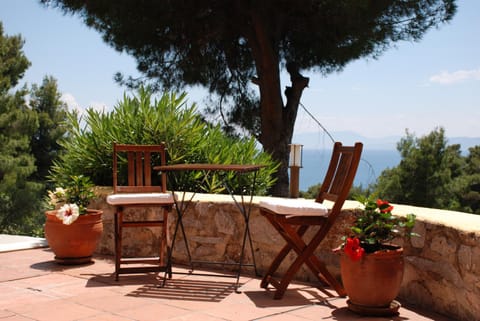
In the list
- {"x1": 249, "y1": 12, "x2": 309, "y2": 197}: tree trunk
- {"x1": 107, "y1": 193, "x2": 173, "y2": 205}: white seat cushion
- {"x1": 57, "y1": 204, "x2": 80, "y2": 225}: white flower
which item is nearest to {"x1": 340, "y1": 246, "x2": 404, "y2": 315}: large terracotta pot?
{"x1": 107, "y1": 193, "x2": 173, "y2": 205}: white seat cushion

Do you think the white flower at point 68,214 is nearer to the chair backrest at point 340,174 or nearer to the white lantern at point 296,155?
the chair backrest at point 340,174

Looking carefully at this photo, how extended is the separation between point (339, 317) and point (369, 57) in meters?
7.73

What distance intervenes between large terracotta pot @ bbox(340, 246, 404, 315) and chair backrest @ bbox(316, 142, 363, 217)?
414 mm

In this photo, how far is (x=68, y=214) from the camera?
432cm

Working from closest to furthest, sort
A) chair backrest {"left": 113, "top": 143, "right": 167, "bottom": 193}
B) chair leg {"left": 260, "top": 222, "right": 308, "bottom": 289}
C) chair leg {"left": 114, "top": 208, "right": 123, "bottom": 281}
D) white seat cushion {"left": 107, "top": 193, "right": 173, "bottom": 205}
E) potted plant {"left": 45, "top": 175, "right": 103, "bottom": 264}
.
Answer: chair leg {"left": 260, "top": 222, "right": 308, "bottom": 289}
white seat cushion {"left": 107, "top": 193, "right": 173, "bottom": 205}
chair leg {"left": 114, "top": 208, "right": 123, "bottom": 281}
chair backrest {"left": 113, "top": 143, "right": 167, "bottom": 193}
potted plant {"left": 45, "top": 175, "right": 103, "bottom": 264}

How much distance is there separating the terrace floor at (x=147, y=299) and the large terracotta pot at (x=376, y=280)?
7cm

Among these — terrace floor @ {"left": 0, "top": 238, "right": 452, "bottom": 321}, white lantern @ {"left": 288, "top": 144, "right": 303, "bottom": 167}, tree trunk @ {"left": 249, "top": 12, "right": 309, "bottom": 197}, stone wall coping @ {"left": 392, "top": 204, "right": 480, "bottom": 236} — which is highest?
tree trunk @ {"left": 249, "top": 12, "right": 309, "bottom": 197}

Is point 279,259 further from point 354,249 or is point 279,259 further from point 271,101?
point 271,101

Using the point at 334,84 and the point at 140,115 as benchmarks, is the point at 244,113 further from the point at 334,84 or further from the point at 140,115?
the point at 140,115

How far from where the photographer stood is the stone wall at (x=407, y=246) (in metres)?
2.93

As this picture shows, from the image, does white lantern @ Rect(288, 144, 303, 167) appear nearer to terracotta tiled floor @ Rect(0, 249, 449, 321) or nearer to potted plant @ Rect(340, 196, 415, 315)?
terracotta tiled floor @ Rect(0, 249, 449, 321)

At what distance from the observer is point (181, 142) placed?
5445 millimetres

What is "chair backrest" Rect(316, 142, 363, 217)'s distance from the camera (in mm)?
3330

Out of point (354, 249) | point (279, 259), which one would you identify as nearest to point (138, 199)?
point (279, 259)
